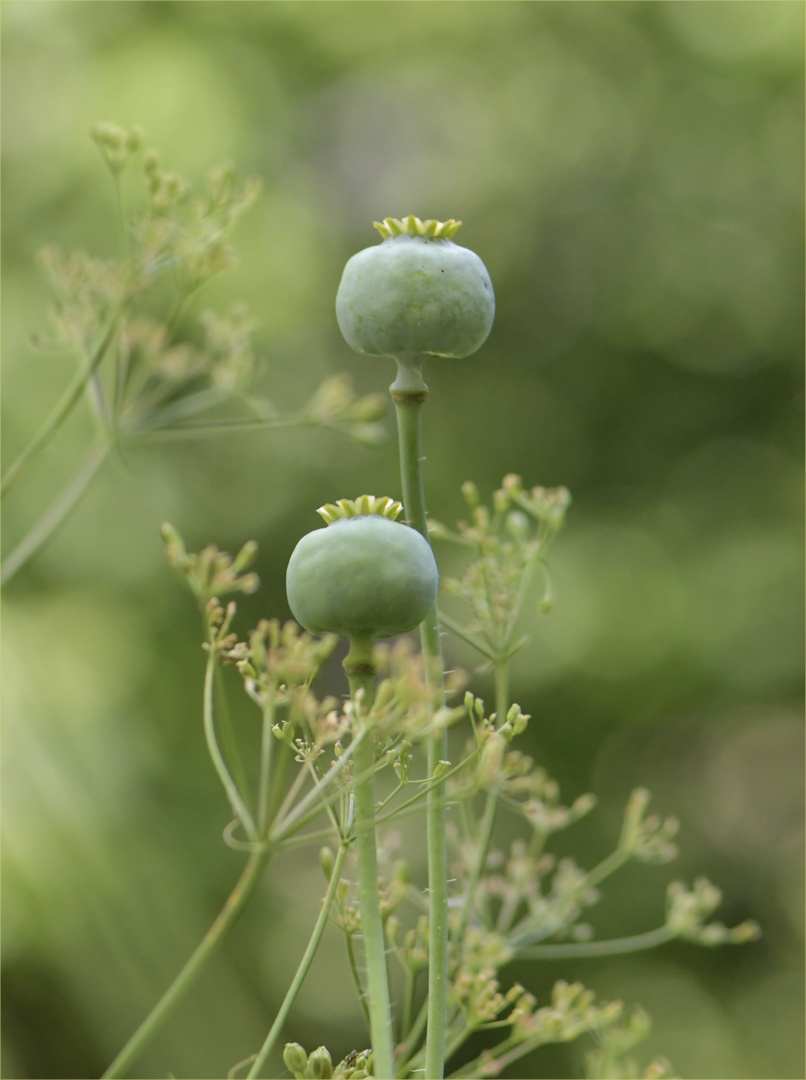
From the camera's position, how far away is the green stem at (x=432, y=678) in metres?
0.47

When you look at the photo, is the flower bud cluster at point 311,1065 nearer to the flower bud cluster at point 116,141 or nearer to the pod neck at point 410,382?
the pod neck at point 410,382

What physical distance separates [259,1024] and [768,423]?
87.9 inches

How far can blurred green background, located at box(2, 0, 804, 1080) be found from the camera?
2773 millimetres

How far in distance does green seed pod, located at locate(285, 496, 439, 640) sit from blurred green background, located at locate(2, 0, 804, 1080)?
85.2 inches

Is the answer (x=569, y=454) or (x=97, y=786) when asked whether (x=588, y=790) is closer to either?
(x=569, y=454)

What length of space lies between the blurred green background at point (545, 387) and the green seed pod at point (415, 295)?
84.5 inches

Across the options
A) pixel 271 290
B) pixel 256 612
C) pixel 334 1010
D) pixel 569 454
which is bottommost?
pixel 334 1010

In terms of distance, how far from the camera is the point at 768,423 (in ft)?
10.8

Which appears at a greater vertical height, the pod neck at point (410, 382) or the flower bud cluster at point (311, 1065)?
→ the pod neck at point (410, 382)

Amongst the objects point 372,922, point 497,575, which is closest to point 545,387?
point 497,575

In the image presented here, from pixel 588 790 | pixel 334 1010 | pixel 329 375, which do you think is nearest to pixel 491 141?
pixel 329 375

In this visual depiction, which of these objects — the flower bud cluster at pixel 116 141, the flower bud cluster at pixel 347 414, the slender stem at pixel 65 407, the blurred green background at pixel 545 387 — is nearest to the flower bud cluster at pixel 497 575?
the flower bud cluster at pixel 347 414

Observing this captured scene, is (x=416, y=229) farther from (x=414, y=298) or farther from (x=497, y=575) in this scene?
(x=497, y=575)

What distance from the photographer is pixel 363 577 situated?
0.44 m
